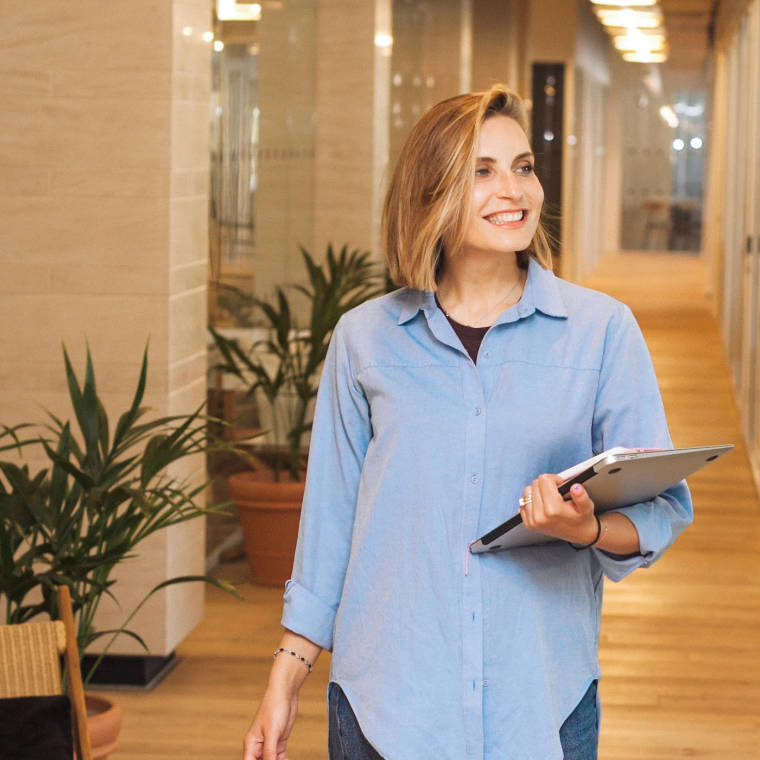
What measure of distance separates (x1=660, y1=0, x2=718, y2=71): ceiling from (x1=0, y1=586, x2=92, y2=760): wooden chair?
11808 mm

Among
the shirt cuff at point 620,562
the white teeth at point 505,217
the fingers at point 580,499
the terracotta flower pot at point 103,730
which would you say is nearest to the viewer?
the fingers at point 580,499

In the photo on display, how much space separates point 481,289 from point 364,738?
597 mm

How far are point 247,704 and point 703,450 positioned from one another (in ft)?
10.1

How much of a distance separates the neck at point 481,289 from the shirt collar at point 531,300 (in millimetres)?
33

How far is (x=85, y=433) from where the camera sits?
3.29 metres

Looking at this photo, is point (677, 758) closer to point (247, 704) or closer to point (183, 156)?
point (247, 704)

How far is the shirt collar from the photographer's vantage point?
66.7 inches

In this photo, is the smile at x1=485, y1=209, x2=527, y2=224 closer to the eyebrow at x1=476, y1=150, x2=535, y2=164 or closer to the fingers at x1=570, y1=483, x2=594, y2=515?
the eyebrow at x1=476, y1=150, x2=535, y2=164

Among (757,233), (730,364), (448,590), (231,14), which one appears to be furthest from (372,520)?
(730,364)

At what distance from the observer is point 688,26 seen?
15227 millimetres

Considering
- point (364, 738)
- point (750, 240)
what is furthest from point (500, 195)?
point (750, 240)

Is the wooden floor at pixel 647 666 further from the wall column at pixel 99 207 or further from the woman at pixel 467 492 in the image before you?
the woman at pixel 467 492

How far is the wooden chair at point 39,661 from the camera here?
2.49 meters

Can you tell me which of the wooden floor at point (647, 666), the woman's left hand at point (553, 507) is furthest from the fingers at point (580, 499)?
the wooden floor at point (647, 666)
